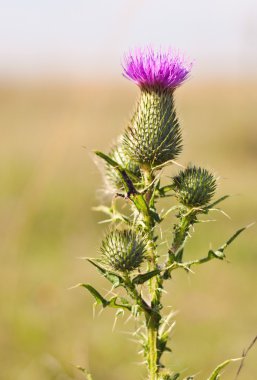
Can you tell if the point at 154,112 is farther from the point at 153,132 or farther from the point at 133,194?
the point at 133,194

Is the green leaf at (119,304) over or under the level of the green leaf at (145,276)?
under

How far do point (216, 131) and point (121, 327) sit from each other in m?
14.0

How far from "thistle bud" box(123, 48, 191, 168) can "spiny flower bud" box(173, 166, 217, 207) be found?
10cm

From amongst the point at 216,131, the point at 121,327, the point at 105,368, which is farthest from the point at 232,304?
the point at 216,131

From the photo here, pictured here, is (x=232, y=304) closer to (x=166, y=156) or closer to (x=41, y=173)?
(x=41, y=173)

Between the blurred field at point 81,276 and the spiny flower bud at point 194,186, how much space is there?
87 mm

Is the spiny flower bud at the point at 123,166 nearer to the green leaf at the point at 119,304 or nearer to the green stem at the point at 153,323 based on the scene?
the green stem at the point at 153,323

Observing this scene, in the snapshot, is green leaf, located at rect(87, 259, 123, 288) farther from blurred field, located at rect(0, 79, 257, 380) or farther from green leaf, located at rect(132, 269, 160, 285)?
blurred field, located at rect(0, 79, 257, 380)

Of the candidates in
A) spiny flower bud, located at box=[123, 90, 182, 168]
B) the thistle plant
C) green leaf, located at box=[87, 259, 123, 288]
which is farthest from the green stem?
spiny flower bud, located at box=[123, 90, 182, 168]

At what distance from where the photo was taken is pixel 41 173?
586 centimetres

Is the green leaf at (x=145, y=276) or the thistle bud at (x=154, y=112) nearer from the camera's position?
the green leaf at (x=145, y=276)

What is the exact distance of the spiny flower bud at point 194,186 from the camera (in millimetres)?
2643

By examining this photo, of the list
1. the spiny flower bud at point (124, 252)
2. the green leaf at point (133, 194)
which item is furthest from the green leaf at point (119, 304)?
the green leaf at point (133, 194)

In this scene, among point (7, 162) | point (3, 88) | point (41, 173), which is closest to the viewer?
point (41, 173)
